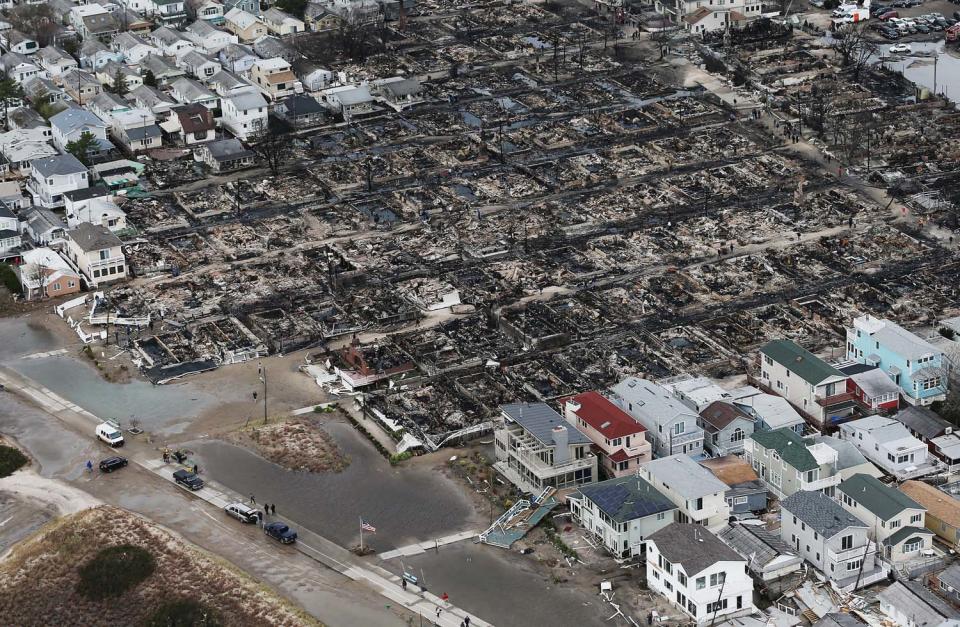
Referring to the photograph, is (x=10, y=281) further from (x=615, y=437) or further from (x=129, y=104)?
(x=615, y=437)

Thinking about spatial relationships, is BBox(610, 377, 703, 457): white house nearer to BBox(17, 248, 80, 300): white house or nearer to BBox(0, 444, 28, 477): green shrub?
BBox(0, 444, 28, 477): green shrub

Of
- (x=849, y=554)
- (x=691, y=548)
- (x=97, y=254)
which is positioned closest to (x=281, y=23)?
(x=97, y=254)

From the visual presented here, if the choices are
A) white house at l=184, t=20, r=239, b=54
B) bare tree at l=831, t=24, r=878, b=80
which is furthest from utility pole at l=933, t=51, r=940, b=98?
white house at l=184, t=20, r=239, b=54

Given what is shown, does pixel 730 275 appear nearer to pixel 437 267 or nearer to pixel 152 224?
pixel 437 267

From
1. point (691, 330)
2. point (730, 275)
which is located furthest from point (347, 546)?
point (730, 275)

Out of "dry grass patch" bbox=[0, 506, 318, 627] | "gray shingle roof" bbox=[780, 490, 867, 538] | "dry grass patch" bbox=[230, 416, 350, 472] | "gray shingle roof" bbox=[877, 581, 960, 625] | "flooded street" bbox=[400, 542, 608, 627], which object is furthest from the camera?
"dry grass patch" bbox=[230, 416, 350, 472]

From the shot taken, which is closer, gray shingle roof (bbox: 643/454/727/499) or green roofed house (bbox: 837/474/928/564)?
green roofed house (bbox: 837/474/928/564)

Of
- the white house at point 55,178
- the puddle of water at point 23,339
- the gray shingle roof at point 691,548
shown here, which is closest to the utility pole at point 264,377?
the puddle of water at point 23,339

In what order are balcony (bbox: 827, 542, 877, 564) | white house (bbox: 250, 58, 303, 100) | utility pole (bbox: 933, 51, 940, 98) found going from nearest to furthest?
1. balcony (bbox: 827, 542, 877, 564)
2. utility pole (bbox: 933, 51, 940, 98)
3. white house (bbox: 250, 58, 303, 100)
